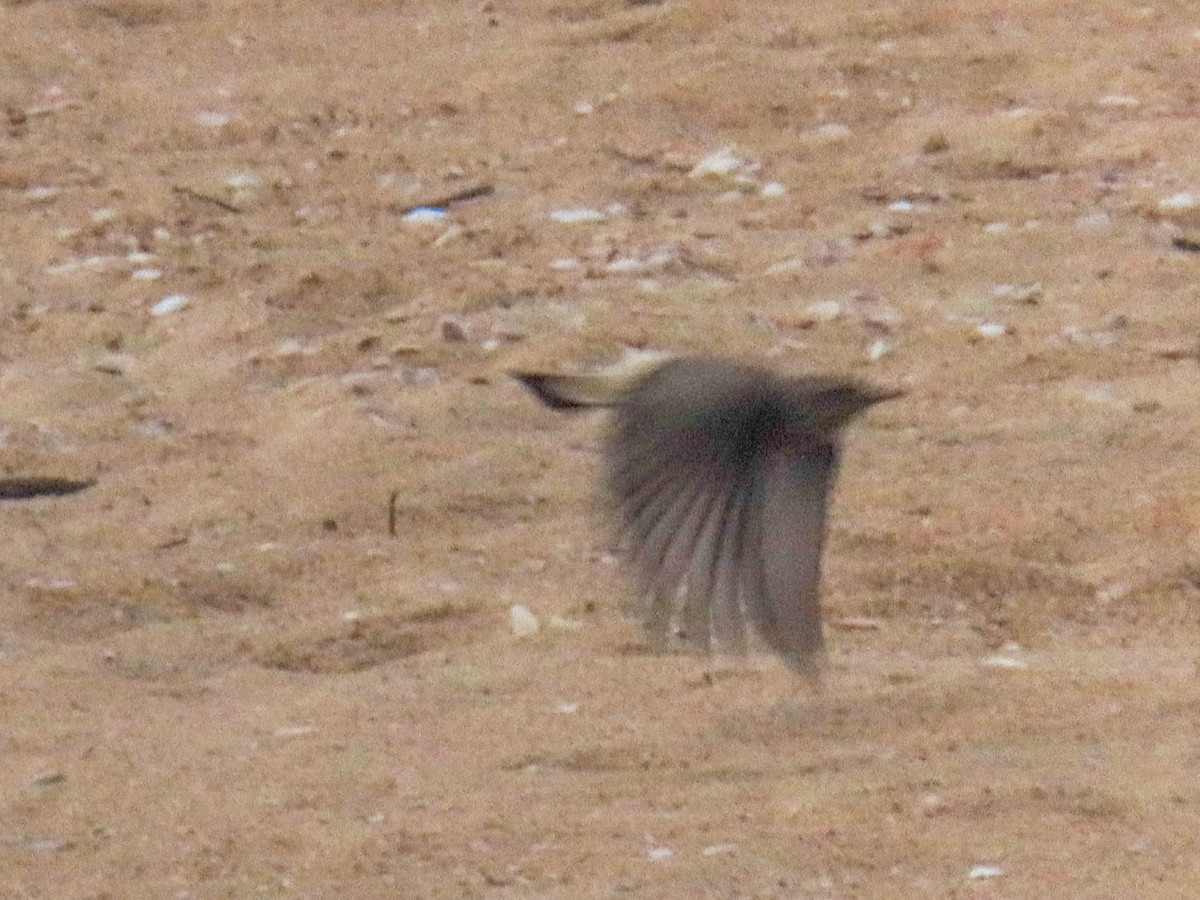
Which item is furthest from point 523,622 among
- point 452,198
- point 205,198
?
point 205,198

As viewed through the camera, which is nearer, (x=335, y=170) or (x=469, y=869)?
Answer: (x=469, y=869)

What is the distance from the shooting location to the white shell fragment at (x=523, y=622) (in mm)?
4262

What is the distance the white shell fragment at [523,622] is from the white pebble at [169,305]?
1.80 m

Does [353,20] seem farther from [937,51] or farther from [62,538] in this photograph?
[62,538]

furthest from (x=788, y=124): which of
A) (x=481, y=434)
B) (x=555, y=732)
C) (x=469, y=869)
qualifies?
(x=469, y=869)

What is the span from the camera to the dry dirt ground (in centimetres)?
352

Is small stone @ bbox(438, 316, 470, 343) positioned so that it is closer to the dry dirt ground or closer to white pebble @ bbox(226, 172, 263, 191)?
the dry dirt ground

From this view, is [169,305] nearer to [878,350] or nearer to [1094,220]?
[878,350]

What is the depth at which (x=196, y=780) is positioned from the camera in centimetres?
370

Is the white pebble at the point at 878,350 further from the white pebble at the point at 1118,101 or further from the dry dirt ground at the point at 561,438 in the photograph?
the white pebble at the point at 1118,101

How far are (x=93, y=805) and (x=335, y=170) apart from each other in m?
3.39

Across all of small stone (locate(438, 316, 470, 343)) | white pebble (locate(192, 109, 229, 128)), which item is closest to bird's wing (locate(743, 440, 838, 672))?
small stone (locate(438, 316, 470, 343))

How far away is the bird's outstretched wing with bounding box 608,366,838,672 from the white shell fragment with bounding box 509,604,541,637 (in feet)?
4.88

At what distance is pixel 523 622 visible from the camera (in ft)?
14.1
